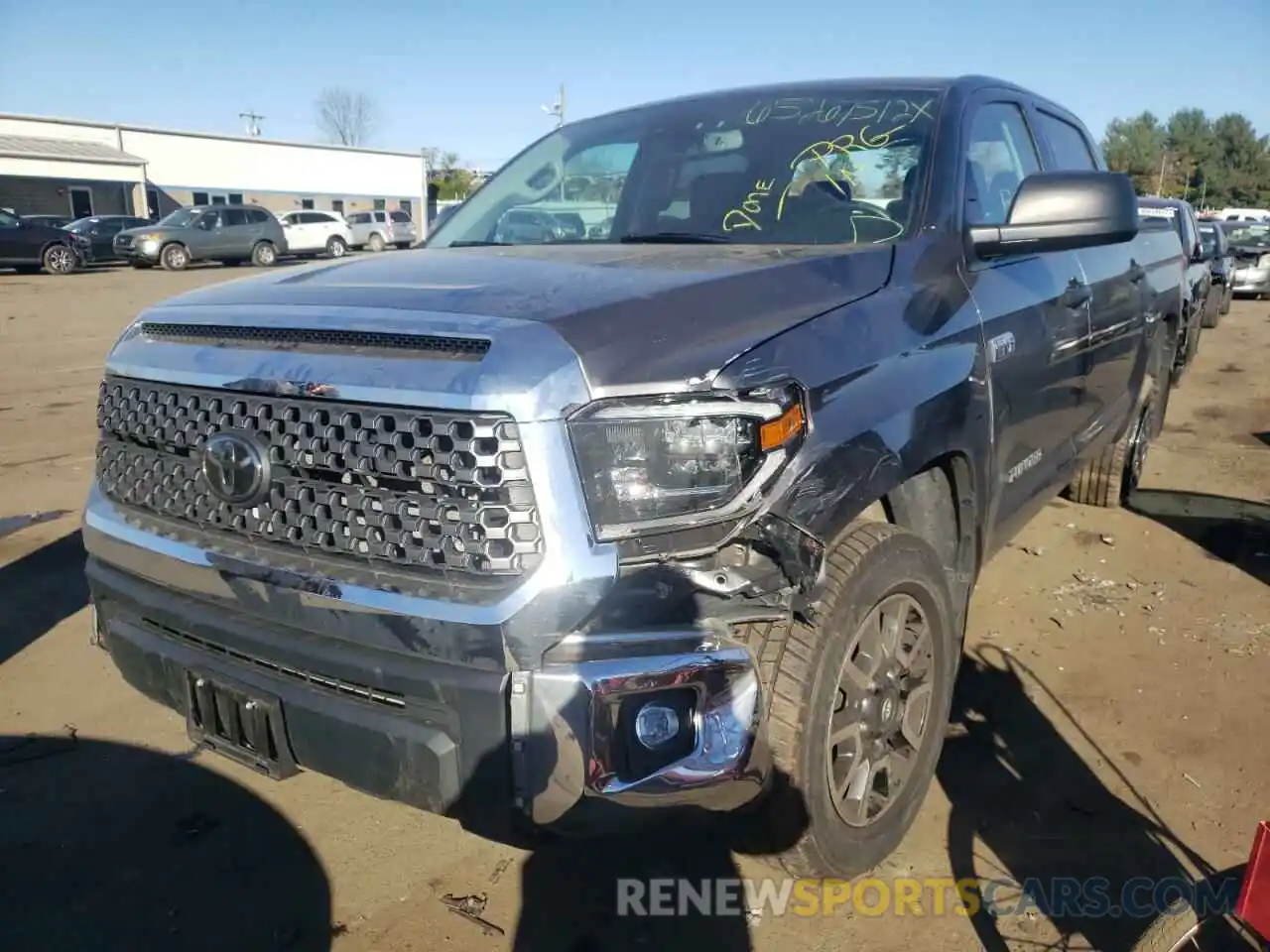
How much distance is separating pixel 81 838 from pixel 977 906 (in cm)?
243

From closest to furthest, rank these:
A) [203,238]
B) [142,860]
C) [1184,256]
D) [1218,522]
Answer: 1. [142,860]
2. [1218,522]
3. [1184,256]
4. [203,238]

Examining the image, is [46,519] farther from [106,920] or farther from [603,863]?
[603,863]

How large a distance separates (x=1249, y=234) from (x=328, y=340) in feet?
76.9

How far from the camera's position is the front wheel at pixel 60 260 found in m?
23.9

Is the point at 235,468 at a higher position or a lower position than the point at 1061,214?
lower

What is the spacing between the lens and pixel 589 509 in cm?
191

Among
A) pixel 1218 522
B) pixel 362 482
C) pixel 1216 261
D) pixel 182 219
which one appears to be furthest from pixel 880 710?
pixel 182 219

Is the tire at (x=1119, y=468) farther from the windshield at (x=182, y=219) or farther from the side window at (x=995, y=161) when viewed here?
the windshield at (x=182, y=219)

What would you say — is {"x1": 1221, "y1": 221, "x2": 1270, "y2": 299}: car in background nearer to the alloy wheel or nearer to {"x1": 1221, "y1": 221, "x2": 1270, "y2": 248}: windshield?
{"x1": 1221, "y1": 221, "x2": 1270, "y2": 248}: windshield

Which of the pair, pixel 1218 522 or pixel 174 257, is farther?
pixel 174 257

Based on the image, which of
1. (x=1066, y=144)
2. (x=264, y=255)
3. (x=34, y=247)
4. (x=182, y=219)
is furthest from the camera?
(x=264, y=255)

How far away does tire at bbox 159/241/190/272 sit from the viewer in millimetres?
26266

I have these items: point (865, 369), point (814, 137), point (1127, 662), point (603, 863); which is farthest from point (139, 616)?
point (1127, 662)

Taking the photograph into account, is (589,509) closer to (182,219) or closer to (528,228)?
(528,228)
